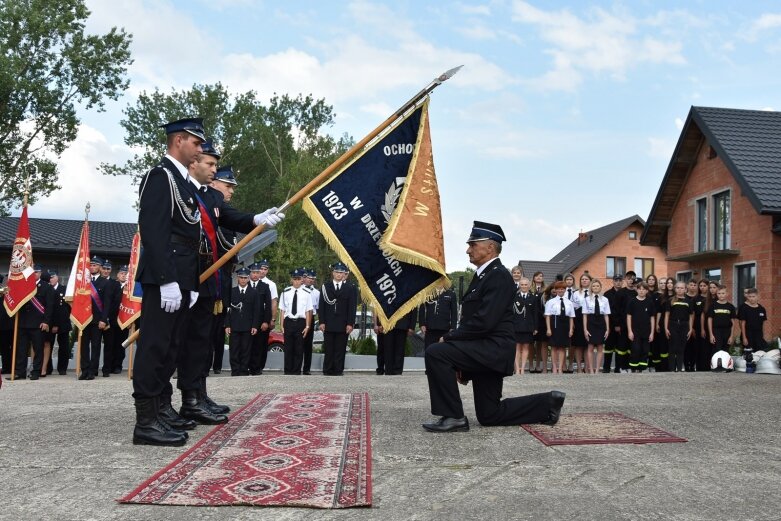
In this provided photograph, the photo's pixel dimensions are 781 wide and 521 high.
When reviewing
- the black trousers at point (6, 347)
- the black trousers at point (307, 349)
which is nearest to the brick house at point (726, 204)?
the black trousers at point (307, 349)

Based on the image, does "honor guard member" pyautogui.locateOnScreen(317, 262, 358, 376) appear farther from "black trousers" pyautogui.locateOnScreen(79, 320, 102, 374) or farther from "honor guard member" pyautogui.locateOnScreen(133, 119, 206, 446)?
"honor guard member" pyautogui.locateOnScreen(133, 119, 206, 446)

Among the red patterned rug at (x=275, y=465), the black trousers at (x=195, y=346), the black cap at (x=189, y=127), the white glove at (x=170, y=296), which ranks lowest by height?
the red patterned rug at (x=275, y=465)

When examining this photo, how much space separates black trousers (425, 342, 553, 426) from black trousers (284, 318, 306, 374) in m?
7.87

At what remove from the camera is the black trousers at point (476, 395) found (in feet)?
18.4

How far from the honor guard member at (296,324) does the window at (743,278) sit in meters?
14.0

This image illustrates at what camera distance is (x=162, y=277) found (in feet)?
15.9

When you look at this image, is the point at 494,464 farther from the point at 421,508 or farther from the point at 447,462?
the point at 421,508

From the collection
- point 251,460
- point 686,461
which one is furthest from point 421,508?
point 686,461

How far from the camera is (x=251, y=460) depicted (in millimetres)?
4383

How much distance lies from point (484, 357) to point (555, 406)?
693 millimetres

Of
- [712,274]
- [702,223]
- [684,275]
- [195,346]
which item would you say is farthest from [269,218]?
[684,275]

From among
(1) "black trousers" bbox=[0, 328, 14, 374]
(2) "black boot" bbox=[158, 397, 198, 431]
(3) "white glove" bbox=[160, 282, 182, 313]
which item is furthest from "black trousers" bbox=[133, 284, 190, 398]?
(1) "black trousers" bbox=[0, 328, 14, 374]

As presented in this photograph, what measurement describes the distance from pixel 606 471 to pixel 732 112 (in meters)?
22.9

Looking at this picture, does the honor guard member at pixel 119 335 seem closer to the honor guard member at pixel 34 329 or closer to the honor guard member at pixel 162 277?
A: the honor guard member at pixel 34 329
